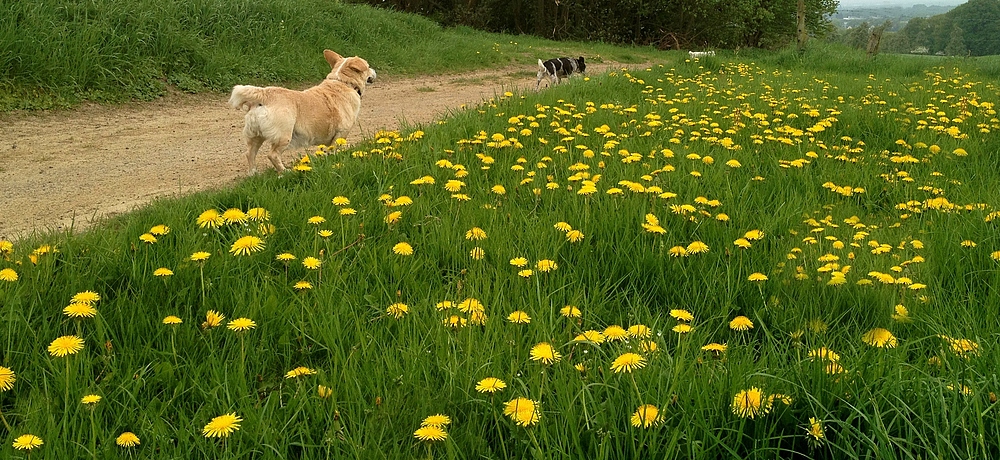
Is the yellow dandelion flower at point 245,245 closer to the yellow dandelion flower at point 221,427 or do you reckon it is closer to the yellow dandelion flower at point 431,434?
the yellow dandelion flower at point 221,427

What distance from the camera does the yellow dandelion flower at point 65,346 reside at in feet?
6.23

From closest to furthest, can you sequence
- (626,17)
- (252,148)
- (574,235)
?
(574,235)
(252,148)
(626,17)

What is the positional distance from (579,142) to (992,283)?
9.98ft

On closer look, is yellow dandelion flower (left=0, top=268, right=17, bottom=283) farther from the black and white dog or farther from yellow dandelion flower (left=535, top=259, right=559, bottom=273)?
the black and white dog

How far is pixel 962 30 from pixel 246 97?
171ft

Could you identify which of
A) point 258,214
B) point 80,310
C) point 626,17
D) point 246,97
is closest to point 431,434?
point 80,310

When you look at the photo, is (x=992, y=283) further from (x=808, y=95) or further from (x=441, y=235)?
(x=808, y=95)

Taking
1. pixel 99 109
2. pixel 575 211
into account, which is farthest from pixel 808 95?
pixel 99 109

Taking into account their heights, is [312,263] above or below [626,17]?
below

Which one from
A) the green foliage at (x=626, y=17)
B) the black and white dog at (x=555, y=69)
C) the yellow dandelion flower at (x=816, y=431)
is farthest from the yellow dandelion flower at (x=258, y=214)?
→ the green foliage at (x=626, y=17)

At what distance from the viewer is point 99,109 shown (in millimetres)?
8141

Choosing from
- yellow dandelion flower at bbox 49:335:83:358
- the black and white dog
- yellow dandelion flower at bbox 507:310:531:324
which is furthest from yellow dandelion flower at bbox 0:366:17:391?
the black and white dog

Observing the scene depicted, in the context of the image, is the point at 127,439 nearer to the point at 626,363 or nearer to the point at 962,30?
the point at 626,363

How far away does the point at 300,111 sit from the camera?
17.4ft
